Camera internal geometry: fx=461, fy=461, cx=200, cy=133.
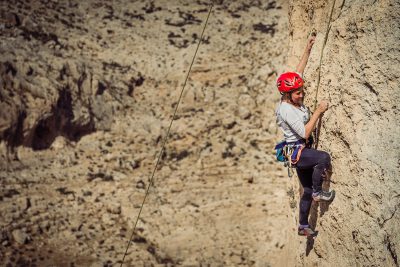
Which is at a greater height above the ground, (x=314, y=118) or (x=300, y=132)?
(x=314, y=118)

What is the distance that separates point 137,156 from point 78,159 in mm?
1357

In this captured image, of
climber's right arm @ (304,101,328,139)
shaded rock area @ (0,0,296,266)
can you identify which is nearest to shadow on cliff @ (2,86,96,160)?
shaded rock area @ (0,0,296,266)

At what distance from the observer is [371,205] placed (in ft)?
14.0

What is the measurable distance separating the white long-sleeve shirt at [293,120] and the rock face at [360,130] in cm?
29

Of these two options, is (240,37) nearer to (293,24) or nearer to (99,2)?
(99,2)

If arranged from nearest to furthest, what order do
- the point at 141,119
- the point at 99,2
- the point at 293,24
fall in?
the point at 293,24
the point at 141,119
the point at 99,2

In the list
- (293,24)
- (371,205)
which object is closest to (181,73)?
(293,24)

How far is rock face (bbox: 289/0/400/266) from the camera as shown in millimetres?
4031

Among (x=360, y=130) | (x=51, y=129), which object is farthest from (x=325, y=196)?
(x=51, y=129)

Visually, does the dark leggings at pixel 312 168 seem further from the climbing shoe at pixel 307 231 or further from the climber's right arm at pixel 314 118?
the climbing shoe at pixel 307 231

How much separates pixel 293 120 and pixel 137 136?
22.4ft

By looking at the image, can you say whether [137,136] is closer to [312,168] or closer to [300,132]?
[312,168]

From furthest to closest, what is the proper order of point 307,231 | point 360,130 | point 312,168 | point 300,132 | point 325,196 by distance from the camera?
point 307,231
point 312,168
point 325,196
point 300,132
point 360,130

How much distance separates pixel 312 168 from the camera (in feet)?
16.8
